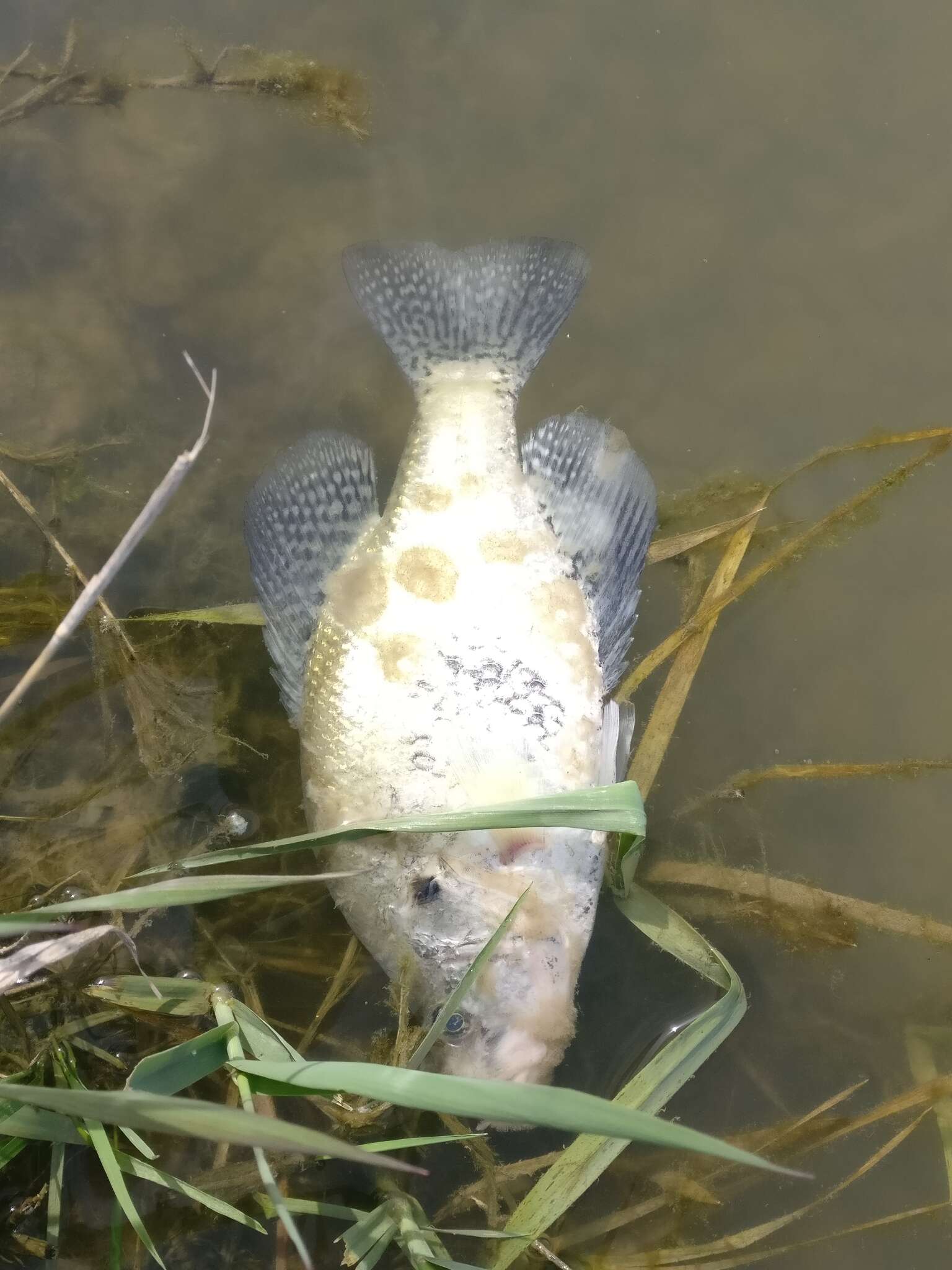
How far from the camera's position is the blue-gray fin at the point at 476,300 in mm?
3471

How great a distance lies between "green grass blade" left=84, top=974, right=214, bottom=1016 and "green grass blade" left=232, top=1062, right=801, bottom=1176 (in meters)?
1.00

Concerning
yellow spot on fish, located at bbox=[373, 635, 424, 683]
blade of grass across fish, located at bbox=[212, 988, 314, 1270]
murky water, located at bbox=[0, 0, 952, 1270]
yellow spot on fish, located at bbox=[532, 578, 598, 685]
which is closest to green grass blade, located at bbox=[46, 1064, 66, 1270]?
blade of grass across fish, located at bbox=[212, 988, 314, 1270]

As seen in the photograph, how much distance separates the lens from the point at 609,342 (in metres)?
4.00

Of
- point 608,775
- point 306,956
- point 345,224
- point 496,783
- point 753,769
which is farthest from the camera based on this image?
point 345,224

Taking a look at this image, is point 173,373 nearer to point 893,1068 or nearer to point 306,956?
point 306,956

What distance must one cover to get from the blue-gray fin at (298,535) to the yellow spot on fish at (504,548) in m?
0.43

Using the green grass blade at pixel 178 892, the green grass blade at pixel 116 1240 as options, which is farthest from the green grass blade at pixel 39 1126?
the green grass blade at pixel 178 892

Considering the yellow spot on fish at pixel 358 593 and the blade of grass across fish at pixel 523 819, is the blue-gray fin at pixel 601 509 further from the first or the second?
the blade of grass across fish at pixel 523 819

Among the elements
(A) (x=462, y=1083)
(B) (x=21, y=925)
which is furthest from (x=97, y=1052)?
(A) (x=462, y=1083)

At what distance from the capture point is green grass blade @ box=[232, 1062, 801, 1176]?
187cm

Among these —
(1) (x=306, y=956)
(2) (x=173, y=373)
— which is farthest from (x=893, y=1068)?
(2) (x=173, y=373)

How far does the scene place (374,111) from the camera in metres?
4.02

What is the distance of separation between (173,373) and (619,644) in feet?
7.09

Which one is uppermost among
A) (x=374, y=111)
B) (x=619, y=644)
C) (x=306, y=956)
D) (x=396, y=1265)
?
(x=374, y=111)
